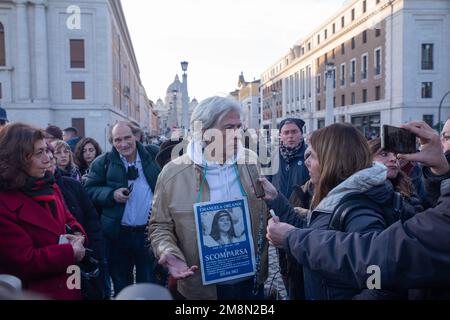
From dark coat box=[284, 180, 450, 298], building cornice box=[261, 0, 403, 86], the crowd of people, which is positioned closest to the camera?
dark coat box=[284, 180, 450, 298]

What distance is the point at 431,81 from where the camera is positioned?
Answer: 34.1 meters

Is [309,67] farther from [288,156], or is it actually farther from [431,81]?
[288,156]

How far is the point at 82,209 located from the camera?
329 centimetres

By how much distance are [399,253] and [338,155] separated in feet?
2.41

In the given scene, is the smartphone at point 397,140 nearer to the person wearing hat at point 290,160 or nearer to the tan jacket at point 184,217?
the tan jacket at point 184,217

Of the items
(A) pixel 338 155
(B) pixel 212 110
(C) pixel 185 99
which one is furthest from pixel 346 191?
(C) pixel 185 99

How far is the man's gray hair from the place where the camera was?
2531 mm

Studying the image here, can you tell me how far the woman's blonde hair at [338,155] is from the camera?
2025 mm

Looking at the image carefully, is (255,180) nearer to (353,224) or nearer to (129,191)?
(353,224)

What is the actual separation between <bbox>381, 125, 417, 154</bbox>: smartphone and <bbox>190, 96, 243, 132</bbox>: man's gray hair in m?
1.04

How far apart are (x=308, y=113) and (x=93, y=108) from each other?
32.6m

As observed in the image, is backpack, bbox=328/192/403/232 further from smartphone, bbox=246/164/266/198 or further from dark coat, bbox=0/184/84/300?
dark coat, bbox=0/184/84/300

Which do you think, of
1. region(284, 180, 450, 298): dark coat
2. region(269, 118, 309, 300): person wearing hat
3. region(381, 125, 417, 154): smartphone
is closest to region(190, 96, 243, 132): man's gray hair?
region(381, 125, 417, 154): smartphone

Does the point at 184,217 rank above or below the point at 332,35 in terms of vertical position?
below
